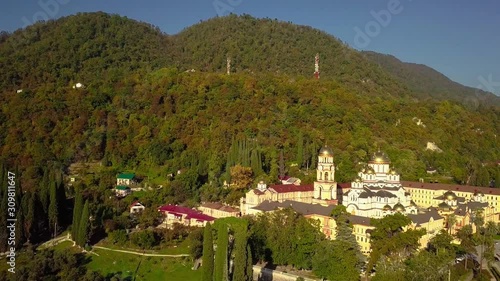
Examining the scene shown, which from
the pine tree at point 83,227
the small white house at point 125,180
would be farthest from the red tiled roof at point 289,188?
the small white house at point 125,180

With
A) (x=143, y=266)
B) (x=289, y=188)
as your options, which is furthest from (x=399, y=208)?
(x=143, y=266)

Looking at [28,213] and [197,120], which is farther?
[197,120]

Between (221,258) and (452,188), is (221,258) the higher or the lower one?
the lower one

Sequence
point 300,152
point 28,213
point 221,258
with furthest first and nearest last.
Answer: point 300,152 < point 28,213 < point 221,258

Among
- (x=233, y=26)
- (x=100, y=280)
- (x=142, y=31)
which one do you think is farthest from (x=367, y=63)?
(x=100, y=280)

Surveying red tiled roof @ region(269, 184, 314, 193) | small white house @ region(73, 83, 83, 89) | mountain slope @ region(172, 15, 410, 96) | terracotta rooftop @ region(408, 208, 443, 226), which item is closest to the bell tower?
red tiled roof @ region(269, 184, 314, 193)

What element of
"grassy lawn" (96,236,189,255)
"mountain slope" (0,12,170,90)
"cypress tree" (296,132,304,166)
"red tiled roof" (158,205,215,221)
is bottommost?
A: "grassy lawn" (96,236,189,255)

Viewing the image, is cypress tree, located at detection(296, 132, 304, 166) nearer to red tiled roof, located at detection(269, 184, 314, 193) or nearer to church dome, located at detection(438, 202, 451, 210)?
red tiled roof, located at detection(269, 184, 314, 193)

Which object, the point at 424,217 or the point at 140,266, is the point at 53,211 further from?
the point at 424,217
